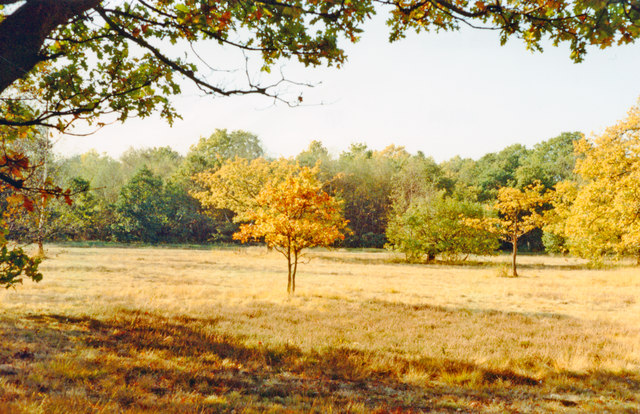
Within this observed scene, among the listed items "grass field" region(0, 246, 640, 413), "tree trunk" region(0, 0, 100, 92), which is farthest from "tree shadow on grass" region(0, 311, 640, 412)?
"tree trunk" region(0, 0, 100, 92)

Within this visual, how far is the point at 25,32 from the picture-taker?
10.5ft

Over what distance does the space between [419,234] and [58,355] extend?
32.2 m

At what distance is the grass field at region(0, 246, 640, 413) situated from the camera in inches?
205

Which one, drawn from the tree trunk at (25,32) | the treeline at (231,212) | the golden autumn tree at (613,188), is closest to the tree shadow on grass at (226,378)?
the tree trunk at (25,32)

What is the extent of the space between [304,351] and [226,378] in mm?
2119

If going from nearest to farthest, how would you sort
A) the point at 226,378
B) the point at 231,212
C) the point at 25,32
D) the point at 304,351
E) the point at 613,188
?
the point at 25,32 → the point at 226,378 → the point at 304,351 → the point at 613,188 → the point at 231,212

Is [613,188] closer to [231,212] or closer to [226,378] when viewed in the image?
[226,378]

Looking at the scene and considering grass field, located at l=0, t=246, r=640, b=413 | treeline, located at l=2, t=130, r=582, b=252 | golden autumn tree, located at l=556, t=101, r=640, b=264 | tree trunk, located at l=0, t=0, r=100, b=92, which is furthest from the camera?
treeline, located at l=2, t=130, r=582, b=252

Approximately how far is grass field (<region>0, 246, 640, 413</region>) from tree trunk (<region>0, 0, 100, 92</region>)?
9.15 ft

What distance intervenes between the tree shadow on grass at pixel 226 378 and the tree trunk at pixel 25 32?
277 cm

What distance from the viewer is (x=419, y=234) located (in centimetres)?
3550

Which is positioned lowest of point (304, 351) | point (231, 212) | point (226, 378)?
point (304, 351)

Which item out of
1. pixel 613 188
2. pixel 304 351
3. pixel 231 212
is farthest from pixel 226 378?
pixel 231 212

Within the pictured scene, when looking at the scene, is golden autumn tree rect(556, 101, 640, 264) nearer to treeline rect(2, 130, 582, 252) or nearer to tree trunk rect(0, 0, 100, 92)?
treeline rect(2, 130, 582, 252)
